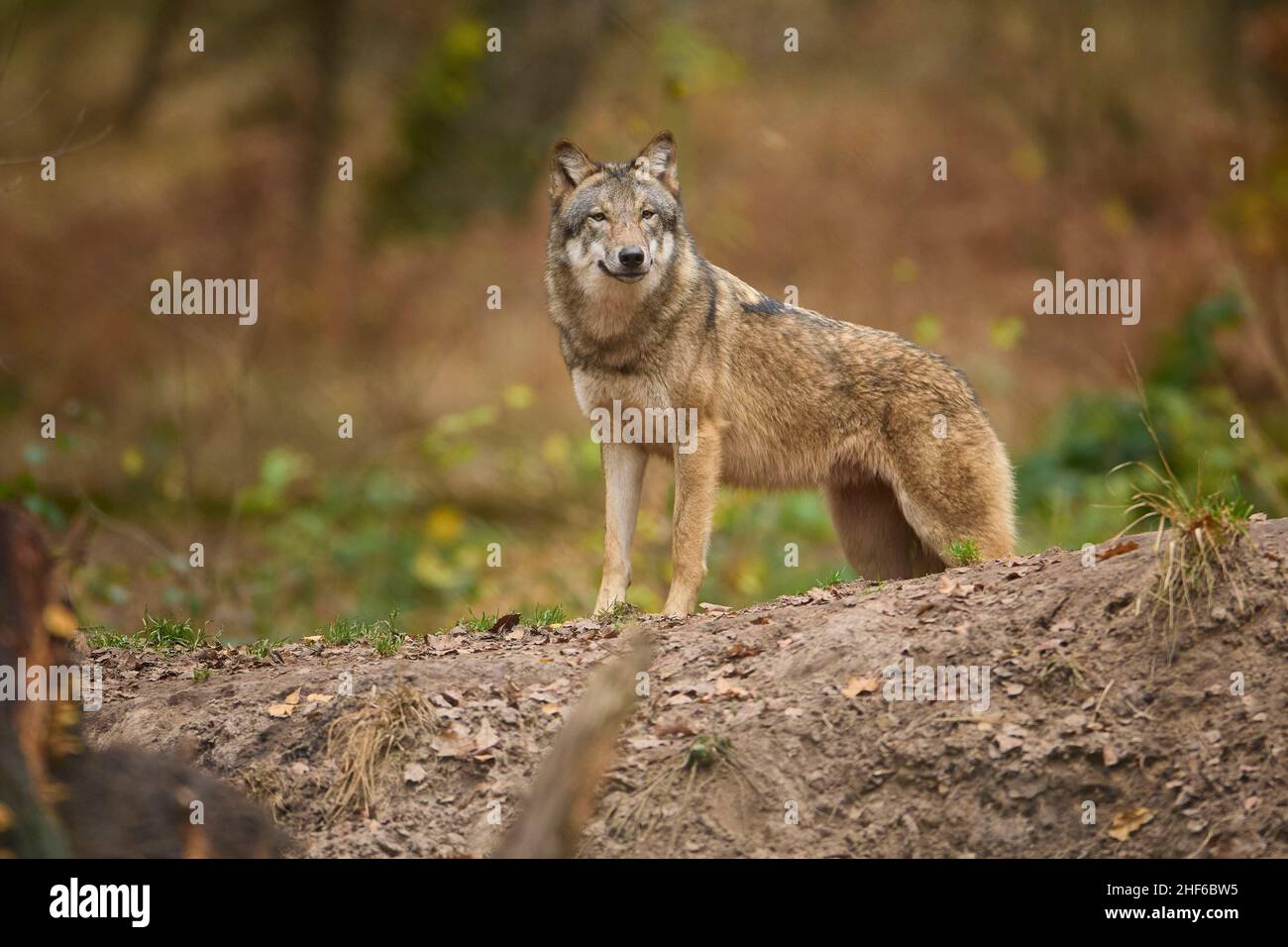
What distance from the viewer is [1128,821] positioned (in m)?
5.07

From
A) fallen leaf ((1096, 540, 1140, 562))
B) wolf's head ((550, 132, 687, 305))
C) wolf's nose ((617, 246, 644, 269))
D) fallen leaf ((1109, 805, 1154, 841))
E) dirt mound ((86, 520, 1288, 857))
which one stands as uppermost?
wolf's head ((550, 132, 687, 305))

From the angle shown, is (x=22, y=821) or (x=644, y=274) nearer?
(x=22, y=821)

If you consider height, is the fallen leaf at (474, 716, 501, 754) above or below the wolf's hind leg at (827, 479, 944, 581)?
below

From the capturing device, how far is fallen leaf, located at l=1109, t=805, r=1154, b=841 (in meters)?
5.03

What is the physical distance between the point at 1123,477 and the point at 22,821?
12.1 meters

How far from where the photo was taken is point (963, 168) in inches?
722

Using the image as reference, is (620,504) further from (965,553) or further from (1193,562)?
(1193,562)

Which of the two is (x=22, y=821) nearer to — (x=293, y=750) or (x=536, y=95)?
(x=293, y=750)

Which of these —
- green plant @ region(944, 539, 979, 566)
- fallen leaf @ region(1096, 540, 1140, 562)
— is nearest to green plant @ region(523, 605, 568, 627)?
green plant @ region(944, 539, 979, 566)

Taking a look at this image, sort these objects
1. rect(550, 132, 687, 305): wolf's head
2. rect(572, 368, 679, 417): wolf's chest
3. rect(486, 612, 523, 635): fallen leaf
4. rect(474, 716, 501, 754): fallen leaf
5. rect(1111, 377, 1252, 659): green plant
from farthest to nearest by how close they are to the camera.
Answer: rect(572, 368, 679, 417): wolf's chest
rect(550, 132, 687, 305): wolf's head
rect(486, 612, 523, 635): fallen leaf
rect(474, 716, 501, 754): fallen leaf
rect(1111, 377, 1252, 659): green plant

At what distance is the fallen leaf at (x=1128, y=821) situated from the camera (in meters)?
5.03

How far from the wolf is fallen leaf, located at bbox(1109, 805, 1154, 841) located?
2.74 metres

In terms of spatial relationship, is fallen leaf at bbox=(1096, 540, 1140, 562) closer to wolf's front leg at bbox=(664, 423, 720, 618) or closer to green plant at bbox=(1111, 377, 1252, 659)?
green plant at bbox=(1111, 377, 1252, 659)

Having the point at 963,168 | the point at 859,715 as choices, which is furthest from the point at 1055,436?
the point at 859,715
